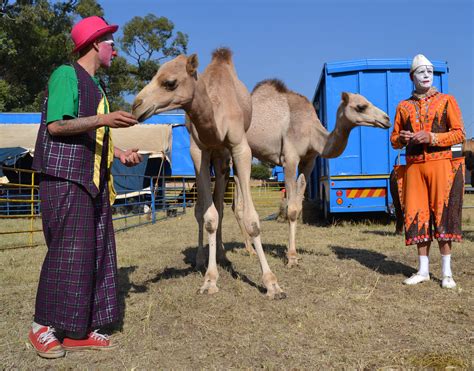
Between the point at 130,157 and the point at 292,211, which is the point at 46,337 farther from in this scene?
the point at 292,211

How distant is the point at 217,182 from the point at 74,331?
8.91ft

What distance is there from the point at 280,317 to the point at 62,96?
2.26 m

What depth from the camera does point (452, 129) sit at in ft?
14.4

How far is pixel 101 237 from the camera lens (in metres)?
3.19

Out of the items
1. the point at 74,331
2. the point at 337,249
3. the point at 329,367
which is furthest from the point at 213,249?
the point at 337,249

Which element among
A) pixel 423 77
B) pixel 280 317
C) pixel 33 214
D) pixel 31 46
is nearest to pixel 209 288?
pixel 280 317

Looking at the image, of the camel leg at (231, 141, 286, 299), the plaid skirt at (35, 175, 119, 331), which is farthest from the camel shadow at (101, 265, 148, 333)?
the camel leg at (231, 141, 286, 299)

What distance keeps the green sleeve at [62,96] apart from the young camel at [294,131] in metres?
3.26

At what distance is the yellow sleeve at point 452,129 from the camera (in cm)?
432

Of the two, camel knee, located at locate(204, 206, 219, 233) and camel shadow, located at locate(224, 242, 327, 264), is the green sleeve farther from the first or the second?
camel shadow, located at locate(224, 242, 327, 264)

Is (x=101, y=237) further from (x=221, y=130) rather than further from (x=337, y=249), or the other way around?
(x=337, y=249)

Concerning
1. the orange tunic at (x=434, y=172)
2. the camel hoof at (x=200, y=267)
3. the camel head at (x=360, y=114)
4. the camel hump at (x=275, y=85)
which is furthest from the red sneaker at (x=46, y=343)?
the camel hump at (x=275, y=85)

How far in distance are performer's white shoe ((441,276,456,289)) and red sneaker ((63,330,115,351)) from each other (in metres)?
3.12

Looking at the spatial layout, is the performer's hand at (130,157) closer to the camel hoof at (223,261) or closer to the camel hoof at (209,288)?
the camel hoof at (209,288)
